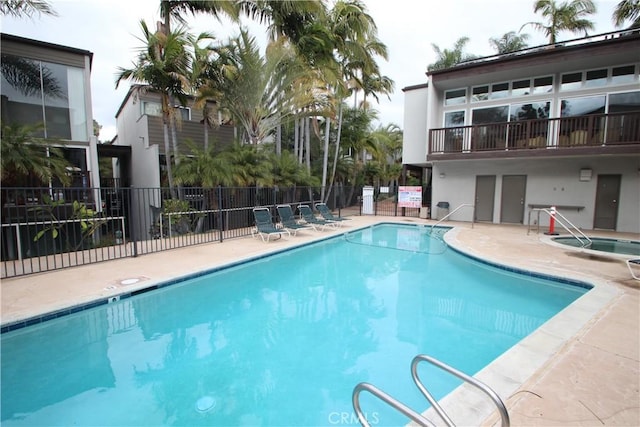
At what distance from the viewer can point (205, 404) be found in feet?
10.3

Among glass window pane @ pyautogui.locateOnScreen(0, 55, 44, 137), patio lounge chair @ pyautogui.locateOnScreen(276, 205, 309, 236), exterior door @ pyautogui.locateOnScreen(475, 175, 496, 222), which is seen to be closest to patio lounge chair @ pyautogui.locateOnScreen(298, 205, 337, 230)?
patio lounge chair @ pyautogui.locateOnScreen(276, 205, 309, 236)

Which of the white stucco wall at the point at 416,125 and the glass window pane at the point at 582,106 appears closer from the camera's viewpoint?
the glass window pane at the point at 582,106

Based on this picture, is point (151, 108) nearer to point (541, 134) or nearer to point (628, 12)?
point (541, 134)

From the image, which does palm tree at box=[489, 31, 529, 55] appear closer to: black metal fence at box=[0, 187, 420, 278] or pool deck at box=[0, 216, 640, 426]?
pool deck at box=[0, 216, 640, 426]

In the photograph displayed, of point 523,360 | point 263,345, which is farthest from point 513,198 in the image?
point 263,345

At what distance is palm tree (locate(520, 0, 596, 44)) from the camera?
17766 mm

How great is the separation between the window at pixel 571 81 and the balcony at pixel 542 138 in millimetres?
1886

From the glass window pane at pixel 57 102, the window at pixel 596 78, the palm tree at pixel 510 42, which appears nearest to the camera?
the glass window pane at pixel 57 102

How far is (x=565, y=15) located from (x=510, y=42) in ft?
12.9

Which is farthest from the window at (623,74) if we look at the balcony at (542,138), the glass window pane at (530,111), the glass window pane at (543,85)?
the balcony at (542,138)

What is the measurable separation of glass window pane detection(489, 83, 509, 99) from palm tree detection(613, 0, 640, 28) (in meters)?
6.38

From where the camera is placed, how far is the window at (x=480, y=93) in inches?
559

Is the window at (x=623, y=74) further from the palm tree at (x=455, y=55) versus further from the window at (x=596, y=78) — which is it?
the palm tree at (x=455, y=55)

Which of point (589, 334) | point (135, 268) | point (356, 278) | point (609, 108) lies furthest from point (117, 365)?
point (609, 108)
